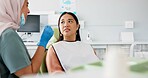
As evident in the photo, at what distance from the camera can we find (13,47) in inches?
51.1

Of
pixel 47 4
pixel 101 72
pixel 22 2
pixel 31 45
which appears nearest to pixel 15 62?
pixel 22 2

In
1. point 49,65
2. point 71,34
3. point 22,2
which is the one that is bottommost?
point 49,65

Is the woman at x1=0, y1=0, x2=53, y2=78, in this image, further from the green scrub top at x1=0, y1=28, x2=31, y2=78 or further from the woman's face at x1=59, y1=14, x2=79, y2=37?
the woman's face at x1=59, y1=14, x2=79, y2=37

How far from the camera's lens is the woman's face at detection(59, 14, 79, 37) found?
2.11 m

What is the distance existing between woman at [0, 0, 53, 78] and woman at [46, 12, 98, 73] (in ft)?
1.01

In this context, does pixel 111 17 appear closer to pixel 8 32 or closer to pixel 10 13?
pixel 10 13

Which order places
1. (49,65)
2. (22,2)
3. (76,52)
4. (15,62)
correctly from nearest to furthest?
(15,62), (22,2), (49,65), (76,52)

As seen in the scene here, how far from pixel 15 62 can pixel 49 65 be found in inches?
21.3

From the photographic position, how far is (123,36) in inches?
159

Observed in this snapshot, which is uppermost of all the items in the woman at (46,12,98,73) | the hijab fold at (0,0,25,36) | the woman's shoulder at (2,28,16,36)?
the hijab fold at (0,0,25,36)

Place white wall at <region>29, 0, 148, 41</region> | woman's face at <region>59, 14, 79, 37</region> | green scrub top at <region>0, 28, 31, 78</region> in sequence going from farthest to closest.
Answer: white wall at <region>29, 0, 148, 41</region> < woman's face at <region>59, 14, 79, 37</region> < green scrub top at <region>0, 28, 31, 78</region>

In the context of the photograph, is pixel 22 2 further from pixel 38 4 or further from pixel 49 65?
pixel 38 4

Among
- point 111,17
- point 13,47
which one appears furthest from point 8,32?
point 111,17

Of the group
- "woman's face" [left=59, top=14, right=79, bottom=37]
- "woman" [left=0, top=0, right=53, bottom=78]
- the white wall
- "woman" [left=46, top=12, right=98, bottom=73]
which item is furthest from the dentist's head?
the white wall
